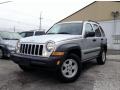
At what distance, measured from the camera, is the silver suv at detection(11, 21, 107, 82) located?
5.03 meters

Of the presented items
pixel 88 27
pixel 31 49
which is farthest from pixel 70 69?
pixel 88 27

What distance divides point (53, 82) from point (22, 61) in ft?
3.46

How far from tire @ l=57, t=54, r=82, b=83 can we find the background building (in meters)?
15.0

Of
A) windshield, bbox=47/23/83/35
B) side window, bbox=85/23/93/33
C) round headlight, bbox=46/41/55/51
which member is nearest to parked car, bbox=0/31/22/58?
windshield, bbox=47/23/83/35

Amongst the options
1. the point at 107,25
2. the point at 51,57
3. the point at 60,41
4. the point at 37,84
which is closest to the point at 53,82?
the point at 37,84

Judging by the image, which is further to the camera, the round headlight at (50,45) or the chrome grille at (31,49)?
the chrome grille at (31,49)

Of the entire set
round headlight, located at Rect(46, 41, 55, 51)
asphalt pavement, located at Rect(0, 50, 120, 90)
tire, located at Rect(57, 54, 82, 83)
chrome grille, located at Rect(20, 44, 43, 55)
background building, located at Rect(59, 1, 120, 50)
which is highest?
background building, located at Rect(59, 1, 120, 50)

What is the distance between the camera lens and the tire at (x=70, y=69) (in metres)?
5.21

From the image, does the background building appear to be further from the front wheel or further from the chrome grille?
the chrome grille

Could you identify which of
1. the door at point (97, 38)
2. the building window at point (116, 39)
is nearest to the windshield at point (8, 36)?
the door at point (97, 38)

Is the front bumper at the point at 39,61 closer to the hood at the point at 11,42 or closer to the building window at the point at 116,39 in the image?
the hood at the point at 11,42

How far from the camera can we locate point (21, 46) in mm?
5793

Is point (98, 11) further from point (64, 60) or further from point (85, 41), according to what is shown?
point (64, 60)

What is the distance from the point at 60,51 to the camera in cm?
507
